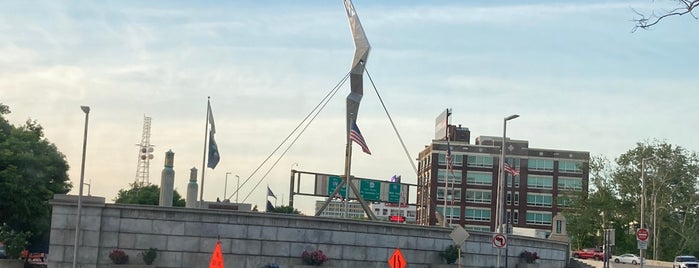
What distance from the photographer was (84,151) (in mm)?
40156

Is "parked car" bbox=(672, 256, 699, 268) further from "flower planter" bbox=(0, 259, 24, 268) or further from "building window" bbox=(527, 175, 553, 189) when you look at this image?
"building window" bbox=(527, 175, 553, 189)

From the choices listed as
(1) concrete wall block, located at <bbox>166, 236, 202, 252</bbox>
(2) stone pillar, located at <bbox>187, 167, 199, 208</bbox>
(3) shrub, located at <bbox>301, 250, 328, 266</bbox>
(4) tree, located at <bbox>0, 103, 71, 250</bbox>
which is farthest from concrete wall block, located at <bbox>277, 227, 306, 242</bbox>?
(4) tree, located at <bbox>0, 103, 71, 250</bbox>

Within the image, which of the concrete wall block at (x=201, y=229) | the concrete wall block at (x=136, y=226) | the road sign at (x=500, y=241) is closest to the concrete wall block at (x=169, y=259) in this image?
the concrete wall block at (x=201, y=229)

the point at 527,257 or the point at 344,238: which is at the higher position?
the point at 344,238

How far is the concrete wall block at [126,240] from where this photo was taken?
38.2 m

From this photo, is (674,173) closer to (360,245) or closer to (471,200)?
(471,200)

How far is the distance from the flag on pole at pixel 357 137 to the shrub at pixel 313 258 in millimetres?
10436

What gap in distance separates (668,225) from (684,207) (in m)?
2.30

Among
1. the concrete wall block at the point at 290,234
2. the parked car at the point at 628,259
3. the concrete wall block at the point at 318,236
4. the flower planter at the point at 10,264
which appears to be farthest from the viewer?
the parked car at the point at 628,259

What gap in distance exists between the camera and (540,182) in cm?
13488

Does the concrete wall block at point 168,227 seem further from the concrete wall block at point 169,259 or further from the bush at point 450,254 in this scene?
the bush at point 450,254

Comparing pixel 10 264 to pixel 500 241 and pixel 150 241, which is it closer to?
pixel 150 241

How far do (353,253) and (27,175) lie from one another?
2670 centimetres

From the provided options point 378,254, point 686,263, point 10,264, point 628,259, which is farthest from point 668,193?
point 10,264
